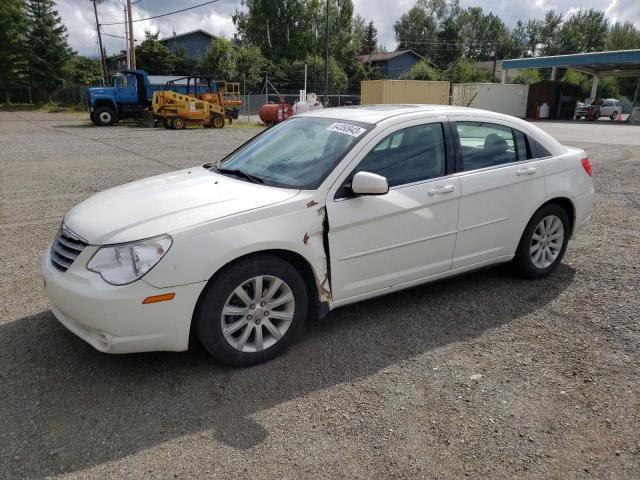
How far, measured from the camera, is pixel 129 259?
2.87 metres

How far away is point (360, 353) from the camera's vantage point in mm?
3477

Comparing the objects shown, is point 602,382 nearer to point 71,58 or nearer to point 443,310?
point 443,310

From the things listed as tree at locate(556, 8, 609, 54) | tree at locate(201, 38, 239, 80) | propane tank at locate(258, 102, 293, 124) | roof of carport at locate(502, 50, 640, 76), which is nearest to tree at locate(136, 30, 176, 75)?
tree at locate(201, 38, 239, 80)

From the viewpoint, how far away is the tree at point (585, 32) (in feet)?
294

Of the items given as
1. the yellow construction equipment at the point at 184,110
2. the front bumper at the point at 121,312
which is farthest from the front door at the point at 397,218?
the yellow construction equipment at the point at 184,110

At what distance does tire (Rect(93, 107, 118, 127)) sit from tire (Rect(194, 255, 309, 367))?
2585cm

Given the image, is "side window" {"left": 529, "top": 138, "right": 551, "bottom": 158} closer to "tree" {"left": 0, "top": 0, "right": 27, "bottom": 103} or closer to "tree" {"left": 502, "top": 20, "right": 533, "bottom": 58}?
"tree" {"left": 0, "top": 0, "right": 27, "bottom": 103}

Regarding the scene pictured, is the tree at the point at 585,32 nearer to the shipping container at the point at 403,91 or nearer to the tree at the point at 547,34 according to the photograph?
the tree at the point at 547,34

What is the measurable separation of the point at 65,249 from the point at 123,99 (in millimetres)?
25706

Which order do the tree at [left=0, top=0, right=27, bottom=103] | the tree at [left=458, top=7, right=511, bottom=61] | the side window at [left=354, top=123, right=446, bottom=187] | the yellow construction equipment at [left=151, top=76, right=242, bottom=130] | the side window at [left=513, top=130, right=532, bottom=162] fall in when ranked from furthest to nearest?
1. the tree at [left=458, top=7, right=511, bottom=61]
2. the tree at [left=0, top=0, right=27, bottom=103]
3. the yellow construction equipment at [left=151, top=76, right=242, bottom=130]
4. the side window at [left=513, top=130, right=532, bottom=162]
5. the side window at [left=354, top=123, right=446, bottom=187]

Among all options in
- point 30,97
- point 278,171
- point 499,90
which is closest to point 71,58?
point 30,97

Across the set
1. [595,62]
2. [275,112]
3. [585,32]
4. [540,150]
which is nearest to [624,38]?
[585,32]

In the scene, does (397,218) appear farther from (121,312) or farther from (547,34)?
(547,34)

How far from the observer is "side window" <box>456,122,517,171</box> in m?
4.06
